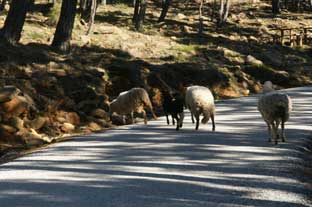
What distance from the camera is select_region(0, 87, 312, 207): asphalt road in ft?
23.2

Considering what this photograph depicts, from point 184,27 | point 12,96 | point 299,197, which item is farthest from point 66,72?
point 184,27

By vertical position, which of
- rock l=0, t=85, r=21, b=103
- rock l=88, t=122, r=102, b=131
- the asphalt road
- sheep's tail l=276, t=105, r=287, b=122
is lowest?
rock l=88, t=122, r=102, b=131

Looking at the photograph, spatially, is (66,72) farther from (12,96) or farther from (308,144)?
(308,144)

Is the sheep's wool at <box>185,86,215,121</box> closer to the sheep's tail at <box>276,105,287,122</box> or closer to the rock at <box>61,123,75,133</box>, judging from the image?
the sheep's tail at <box>276,105,287,122</box>

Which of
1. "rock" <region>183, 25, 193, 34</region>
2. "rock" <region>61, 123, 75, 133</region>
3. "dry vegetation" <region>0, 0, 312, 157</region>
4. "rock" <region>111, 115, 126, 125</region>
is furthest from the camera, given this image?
"rock" <region>183, 25, 193, 34</region>

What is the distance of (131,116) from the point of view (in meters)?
17.1

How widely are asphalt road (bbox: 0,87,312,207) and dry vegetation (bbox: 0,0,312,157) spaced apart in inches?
117

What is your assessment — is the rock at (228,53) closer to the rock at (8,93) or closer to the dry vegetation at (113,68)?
the dry vegetation at (113,68)

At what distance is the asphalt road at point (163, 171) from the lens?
23.2 ft

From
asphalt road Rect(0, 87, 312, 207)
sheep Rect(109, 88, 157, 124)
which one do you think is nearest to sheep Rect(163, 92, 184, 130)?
asphalt road Rect(0, 87, 312, 207)

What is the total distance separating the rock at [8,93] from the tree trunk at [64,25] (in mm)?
7991

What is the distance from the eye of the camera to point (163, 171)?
884cm

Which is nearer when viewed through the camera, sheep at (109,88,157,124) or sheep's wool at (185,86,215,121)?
sheep's wool at (185,86,215,121)

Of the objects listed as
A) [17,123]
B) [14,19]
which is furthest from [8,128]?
[14,19]
